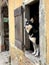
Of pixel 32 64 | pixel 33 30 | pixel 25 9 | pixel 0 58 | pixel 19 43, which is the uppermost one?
pixel 25 9

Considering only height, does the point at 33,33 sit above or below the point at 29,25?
below

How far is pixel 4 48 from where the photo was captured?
1077 cm

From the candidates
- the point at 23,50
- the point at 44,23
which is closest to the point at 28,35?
the point at 23,50

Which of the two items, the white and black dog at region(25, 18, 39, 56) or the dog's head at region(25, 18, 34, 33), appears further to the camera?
the dog's head at region(25, 18, 34, 33)

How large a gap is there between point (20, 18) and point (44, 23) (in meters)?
1.58

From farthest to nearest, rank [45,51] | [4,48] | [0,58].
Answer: [4,48], [0,58], [45,51]

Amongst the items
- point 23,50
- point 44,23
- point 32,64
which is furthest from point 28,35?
point 44,23

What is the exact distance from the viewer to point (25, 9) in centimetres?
480

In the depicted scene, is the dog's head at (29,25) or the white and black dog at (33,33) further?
the dog's head at (29,25)

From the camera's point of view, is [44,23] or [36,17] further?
[36,17]

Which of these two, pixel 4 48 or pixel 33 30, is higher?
pixel 33 30

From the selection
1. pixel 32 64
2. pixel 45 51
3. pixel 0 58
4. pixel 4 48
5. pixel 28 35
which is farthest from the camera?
pixel 4 48

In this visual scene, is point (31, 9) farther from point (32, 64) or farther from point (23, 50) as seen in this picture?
point (32, 64)

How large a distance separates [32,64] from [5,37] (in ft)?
22.9
